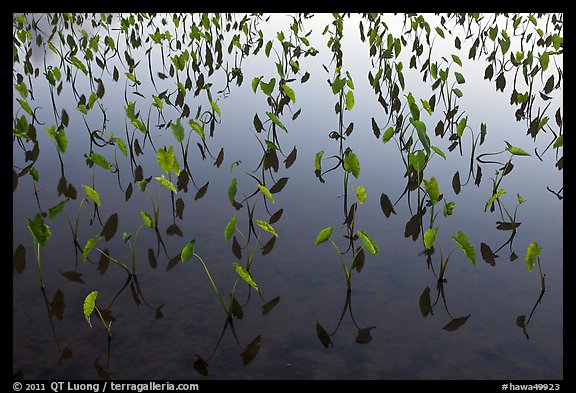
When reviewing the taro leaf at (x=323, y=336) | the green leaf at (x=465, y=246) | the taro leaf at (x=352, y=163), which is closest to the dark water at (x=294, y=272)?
the taro leaf at (x=323, y=336)

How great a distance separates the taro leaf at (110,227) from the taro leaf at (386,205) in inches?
38.8

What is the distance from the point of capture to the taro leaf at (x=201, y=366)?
1.49 m

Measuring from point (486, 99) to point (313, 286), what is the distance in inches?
86.4

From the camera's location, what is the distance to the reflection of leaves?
1.69m

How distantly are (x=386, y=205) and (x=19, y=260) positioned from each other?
51.4 inches

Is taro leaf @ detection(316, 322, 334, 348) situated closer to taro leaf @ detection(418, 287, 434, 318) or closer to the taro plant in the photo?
the taro plant

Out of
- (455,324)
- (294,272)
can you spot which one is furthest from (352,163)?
(455,324)

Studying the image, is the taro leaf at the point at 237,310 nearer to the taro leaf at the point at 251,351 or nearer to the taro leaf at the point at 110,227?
the taro leaf at the point at 251,351

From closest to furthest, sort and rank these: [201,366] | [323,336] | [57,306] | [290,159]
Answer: [201,366] < [323,336] < [57,306] < [290,159]

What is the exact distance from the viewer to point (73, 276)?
6.17 feet

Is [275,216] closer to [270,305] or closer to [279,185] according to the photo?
[279,185]

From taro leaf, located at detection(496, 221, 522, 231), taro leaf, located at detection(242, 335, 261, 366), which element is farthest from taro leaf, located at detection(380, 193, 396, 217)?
taro leaf, located at detection(242, 335, 261, 366)
